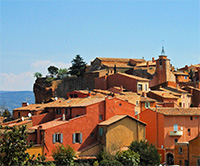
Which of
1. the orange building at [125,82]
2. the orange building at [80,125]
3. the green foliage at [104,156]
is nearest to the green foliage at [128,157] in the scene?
the green foliage at [104,156]

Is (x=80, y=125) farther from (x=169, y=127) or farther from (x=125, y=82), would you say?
(x=125, y=82)

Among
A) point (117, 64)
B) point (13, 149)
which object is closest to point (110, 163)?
point (13, 149)

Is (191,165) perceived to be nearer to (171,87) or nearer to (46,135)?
(46,135)

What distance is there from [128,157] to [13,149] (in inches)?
389

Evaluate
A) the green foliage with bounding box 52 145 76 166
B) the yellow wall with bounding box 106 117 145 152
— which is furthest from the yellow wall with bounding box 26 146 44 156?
the yellow wall with bounding box 106 117 145 152

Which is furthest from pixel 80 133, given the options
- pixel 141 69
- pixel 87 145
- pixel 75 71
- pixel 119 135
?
pixel 75 71

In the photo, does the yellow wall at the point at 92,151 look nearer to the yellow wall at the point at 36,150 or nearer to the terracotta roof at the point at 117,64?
the yellow wall at the point at 36,150

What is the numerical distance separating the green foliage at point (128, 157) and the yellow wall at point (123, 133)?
1.70m

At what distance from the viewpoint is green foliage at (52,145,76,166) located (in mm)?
33375

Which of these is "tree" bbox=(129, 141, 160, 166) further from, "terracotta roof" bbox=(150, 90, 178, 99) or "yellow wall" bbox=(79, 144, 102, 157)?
"terracotta roof" bbox=(150, 90, 178, 99)

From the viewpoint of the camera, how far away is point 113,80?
58312 millimetres

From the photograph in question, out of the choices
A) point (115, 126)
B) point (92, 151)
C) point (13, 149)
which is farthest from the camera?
point (115, 126)

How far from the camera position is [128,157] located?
33.9m

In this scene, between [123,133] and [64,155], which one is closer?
[64,155]
